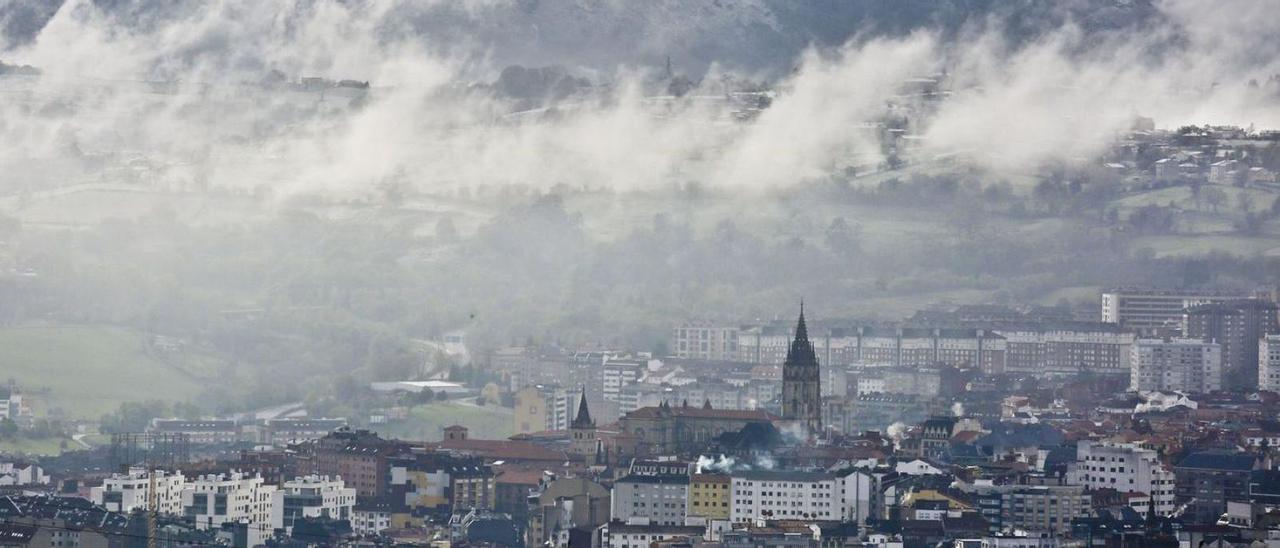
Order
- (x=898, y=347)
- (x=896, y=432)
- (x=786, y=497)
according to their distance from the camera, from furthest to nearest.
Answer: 1. (x=898, y=347)
2. (x=896, y=432)
3. (x=786, y=497)

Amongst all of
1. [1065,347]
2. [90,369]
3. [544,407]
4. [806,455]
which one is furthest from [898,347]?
[806,455]

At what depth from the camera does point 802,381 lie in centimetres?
5934

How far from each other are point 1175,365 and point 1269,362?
1.40 meters

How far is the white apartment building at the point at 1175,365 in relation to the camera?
204 ft

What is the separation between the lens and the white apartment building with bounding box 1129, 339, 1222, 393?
62.2 meters

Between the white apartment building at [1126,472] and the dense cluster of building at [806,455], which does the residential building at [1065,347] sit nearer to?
the dense cluster of building at [806,455]

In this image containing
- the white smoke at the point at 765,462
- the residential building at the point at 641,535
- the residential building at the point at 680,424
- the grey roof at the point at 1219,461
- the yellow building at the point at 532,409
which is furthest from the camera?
the yellow building at the point at 532,409

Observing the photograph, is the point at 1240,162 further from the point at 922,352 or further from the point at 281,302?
the point at 281,302

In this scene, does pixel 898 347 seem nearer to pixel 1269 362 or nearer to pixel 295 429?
pixel 1269 362

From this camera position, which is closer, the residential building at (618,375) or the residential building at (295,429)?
the residential building at (295,429)

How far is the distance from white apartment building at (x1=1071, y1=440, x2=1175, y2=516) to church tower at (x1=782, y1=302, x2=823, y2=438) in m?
10.5

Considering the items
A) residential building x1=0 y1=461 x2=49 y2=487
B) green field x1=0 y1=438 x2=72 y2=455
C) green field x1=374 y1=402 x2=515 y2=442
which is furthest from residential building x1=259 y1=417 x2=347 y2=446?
residential building x1=0 y1=461 x2=49 y2=487

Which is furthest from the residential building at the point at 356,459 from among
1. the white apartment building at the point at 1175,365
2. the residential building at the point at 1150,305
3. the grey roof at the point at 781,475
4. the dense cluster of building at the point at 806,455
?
the residential building at the point at 1150,305

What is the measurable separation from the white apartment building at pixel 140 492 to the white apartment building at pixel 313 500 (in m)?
1.13
